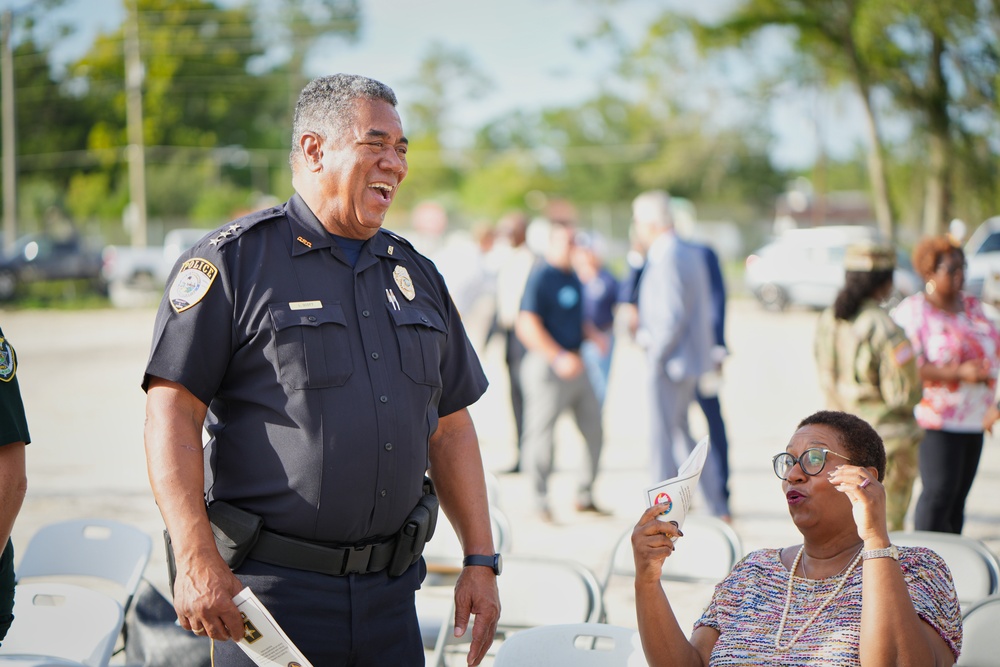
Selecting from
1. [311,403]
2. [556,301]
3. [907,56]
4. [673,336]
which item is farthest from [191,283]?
[907,56]

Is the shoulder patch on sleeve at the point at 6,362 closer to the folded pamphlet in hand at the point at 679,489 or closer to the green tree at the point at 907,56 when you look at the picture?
the folded pamphlet in hand at the point at 679,489

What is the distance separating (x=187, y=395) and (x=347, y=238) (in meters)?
0.58

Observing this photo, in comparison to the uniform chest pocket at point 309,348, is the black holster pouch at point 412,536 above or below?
below

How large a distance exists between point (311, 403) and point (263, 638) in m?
0.53

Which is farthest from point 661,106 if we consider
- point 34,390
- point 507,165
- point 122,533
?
point 122,533

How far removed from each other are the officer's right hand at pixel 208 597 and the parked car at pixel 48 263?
1084 inches

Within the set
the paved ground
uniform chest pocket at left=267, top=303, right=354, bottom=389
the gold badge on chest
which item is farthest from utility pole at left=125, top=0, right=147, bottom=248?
uniform chest pocket at left=267, top=303, right=354, bottom=389

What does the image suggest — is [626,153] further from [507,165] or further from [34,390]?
[34,390]

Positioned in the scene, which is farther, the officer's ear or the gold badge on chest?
the gold badge on chest

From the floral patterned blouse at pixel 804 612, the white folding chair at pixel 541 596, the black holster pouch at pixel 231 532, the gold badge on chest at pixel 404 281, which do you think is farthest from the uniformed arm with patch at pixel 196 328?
the white folding chair at pixel 541 596

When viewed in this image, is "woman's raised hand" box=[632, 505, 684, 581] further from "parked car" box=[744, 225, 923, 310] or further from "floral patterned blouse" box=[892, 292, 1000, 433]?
"parked car" box=[744, 225, 923, 310]

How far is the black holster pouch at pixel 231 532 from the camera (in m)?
2.44

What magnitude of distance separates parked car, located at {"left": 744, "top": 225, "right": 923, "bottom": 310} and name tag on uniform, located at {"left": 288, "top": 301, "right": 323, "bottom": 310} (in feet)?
70.5

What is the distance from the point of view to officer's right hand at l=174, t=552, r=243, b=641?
2.26 meters
